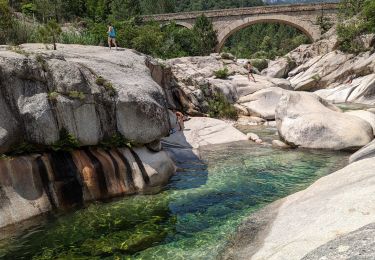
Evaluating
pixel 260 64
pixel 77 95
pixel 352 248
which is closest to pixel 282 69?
pixel 260 64

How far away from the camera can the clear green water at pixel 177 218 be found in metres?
7.95

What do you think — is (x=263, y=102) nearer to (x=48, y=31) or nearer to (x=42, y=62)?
(x=48, y=31)

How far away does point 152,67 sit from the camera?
19.5m

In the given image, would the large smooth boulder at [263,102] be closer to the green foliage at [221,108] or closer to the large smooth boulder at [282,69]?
the green foliage at [221,108]

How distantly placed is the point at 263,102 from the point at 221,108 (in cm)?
330

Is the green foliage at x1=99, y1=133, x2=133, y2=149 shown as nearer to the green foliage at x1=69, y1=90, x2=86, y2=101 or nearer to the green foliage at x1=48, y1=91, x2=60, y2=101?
the green foliage at x1=69, y1=90, x2=86, y2=101

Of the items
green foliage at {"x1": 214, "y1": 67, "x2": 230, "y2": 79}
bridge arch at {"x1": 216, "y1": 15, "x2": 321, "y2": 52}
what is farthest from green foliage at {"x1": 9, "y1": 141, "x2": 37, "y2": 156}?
bridge arch at {"x1": 216, "y1": 15, "x2": 321, "y2": 52}

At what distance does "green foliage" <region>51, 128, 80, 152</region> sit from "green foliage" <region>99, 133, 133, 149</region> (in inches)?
39.2

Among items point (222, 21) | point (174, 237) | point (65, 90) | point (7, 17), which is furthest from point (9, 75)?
point (222, 21)

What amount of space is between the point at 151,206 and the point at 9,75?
5.15 metres

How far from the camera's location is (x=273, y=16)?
60.7 metres

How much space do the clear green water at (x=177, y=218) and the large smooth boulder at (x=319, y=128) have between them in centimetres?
170

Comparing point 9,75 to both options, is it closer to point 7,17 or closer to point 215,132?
point 7,17

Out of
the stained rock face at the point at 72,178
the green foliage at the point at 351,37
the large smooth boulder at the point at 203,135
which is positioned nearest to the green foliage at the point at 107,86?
the stained rock face at the point at 72,178
